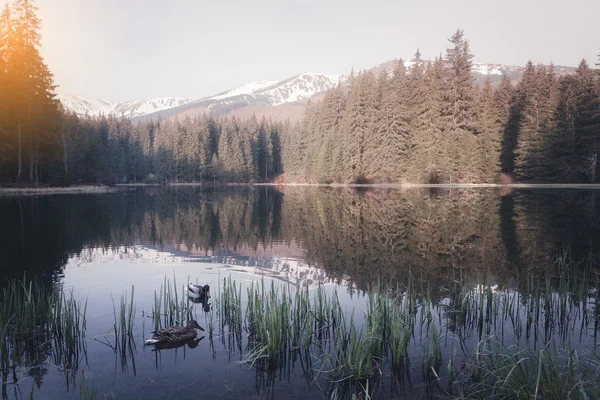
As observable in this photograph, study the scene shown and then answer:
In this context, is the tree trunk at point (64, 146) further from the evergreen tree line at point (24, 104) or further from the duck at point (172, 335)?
the duck at point (172, 335)

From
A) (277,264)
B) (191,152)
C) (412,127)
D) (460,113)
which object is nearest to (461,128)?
(460,113)

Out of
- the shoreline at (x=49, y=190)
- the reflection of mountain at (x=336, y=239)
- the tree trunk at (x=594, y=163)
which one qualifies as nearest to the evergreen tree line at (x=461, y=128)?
the tree trunk at (x=594, y=163)

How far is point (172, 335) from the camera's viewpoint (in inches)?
267

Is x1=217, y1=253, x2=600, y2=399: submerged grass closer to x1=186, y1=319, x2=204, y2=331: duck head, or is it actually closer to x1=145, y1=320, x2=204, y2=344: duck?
x1=186, y1=319, x2=204, y2=331: duck head

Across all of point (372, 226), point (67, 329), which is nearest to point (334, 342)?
point (67, 329)

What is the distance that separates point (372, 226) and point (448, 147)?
3621 centimetres

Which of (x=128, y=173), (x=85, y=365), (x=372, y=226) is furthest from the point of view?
(x=128, y=173)

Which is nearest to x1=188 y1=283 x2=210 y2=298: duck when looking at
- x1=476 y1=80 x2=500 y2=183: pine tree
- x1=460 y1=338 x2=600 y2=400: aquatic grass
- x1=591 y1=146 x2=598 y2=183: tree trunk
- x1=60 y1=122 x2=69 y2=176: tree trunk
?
x1=460 y1=338 x2=600 y2=400: aquatic grass

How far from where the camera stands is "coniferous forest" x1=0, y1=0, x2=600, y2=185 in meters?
44.4

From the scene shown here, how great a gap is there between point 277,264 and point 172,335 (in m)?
6.83

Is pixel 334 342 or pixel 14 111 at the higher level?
pixel 14 111

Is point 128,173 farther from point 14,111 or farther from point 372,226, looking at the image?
point 372,226

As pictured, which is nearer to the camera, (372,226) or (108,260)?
(108,260)

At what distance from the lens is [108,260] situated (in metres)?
14.2
